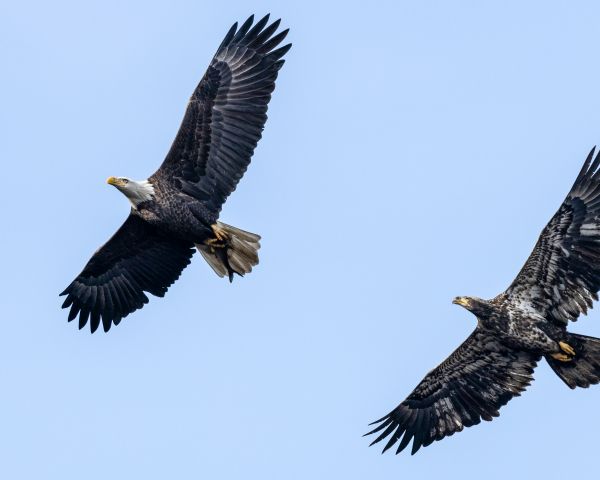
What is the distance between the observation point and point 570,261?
65.5 feet

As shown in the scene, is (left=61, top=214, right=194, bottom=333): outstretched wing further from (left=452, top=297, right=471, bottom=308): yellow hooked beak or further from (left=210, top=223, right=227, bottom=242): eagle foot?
(left=452, top=297, right=471, bottom=308): yellow hooked beak

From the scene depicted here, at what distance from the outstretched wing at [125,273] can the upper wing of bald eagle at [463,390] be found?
3.93 m

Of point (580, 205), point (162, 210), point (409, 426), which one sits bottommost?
point (409, 426)

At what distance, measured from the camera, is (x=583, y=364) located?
2012 centimetres

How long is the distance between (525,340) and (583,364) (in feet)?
2.79

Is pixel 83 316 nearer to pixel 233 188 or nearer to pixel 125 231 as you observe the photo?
pixel 125 231

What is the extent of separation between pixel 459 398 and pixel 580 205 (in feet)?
11.0

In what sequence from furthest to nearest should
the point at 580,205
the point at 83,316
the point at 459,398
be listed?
the point at 83,316, the point at 459,398, the point at 580,205

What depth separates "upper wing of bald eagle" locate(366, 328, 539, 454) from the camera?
21.0 meters

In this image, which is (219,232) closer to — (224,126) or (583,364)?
(224,126)

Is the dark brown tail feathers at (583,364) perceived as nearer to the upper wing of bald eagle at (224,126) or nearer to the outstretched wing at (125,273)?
the upper wing of bald eagle at (224,126)

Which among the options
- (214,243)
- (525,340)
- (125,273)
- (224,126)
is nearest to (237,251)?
(214,243)

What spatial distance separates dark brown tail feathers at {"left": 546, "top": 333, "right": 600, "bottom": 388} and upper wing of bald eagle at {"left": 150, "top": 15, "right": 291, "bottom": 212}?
208 inches

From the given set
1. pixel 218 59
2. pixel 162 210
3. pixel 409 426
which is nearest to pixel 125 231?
pixel 162 210
